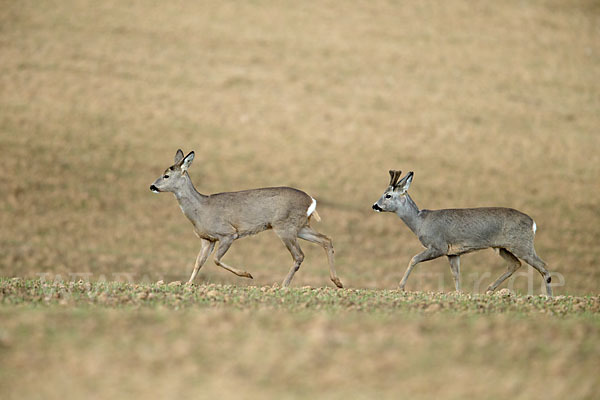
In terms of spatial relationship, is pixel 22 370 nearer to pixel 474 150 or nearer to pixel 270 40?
pixel 474 150

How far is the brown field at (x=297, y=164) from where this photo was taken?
5910mm

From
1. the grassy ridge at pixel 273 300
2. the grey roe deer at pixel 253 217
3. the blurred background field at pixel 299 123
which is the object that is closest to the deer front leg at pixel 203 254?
the grey roe deer at pixel 253 217

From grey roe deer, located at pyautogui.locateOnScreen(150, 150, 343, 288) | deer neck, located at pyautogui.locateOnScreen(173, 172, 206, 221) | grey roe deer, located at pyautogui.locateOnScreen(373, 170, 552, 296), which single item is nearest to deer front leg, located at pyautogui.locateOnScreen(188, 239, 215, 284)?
grey roe deer, located at pyautogui.locateOnScreen(150, 150, 343, 288)

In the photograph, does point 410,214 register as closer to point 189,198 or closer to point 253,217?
point 253,217

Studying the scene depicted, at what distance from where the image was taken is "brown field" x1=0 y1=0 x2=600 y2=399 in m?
5.91

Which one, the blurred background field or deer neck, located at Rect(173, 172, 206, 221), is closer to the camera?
deer neck, located at Rect(173, 172, 206, 221)

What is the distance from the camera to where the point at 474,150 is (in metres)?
28.0

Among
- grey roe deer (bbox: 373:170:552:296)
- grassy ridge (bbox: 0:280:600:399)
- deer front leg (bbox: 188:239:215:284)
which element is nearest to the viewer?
grassy ridge (bbox: 0:280:600:399)

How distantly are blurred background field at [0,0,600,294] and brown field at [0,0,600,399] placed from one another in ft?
0.30

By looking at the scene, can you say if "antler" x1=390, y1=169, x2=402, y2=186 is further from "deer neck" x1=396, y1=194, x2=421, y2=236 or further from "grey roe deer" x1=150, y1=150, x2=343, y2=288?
"grey roe deer" x1=150, y1=150, x2=343, y2=288

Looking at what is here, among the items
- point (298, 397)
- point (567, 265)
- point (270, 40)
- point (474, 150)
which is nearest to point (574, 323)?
point (298, 397)

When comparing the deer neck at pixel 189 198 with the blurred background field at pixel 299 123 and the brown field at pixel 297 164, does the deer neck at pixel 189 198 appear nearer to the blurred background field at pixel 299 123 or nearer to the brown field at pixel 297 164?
the brown field at pixel 297 164

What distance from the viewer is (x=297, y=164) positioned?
2652 centimetres

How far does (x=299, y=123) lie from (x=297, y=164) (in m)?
3.10
